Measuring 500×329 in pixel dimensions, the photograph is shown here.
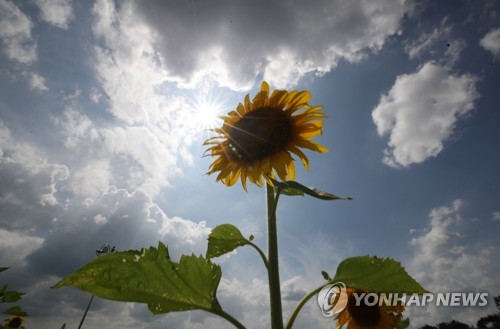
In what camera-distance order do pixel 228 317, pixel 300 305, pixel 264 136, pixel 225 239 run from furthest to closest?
pixel 264 136 < pixel 225 239 < pixel 300 305 < pixel 228 317

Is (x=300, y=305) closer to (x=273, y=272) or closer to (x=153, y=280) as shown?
(x=273, y=272)

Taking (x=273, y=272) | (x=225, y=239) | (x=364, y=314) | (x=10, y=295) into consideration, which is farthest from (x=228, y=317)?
(x=10, y=295)

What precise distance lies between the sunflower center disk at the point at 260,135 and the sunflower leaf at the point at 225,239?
1.03m

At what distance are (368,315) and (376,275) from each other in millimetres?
2135

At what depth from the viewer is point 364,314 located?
3.26 metres

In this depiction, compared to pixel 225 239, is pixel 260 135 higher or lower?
higher

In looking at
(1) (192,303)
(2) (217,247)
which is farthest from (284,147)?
(1) (192,303)

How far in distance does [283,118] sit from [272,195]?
134cm

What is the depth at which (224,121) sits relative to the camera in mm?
3295

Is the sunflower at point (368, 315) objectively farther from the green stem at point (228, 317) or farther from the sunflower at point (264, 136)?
the green stem at point (228, 317)

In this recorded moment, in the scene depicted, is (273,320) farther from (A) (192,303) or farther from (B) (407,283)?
(B) (407,283)

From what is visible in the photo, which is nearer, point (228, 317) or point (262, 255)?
point (228, 317)

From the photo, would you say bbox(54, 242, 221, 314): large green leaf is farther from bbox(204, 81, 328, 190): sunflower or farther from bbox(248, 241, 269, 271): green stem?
bbox(204, 81, 328, 190): sunflower

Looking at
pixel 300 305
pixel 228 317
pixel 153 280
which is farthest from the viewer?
pixel 300 305
